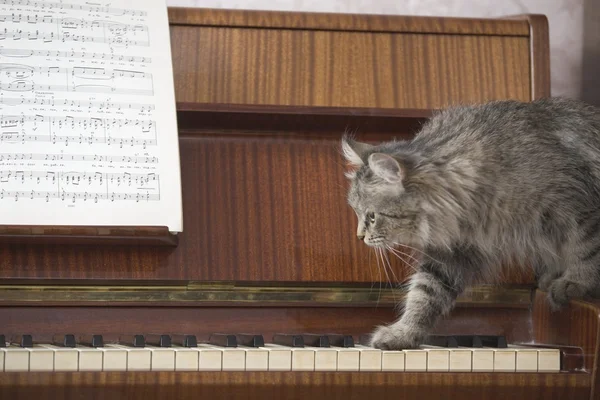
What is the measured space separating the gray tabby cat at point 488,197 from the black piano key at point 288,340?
186mm

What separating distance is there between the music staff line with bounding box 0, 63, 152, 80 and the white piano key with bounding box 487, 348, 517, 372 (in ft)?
3.31

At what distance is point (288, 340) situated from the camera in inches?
72.1

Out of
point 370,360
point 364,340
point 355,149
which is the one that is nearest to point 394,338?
point 364,340

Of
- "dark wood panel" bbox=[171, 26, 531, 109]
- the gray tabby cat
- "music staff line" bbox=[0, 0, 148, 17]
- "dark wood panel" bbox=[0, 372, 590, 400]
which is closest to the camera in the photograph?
"dark wood panel" bbox=[0, 372, 590, 400]

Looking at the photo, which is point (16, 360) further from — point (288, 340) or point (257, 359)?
point (288, 340)

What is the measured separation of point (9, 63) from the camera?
6.55 ft

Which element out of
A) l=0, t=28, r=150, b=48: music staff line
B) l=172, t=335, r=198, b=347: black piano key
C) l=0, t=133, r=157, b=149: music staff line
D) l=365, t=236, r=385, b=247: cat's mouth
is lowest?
l=172, t=335, r=198, b=347: black piano key

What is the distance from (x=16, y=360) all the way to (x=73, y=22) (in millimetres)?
876

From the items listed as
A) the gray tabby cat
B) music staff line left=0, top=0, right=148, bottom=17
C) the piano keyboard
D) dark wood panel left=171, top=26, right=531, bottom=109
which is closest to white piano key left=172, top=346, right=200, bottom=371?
the piano keyboard

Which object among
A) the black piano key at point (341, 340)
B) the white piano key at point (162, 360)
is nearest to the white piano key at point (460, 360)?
the black piano key at point (341, 340)

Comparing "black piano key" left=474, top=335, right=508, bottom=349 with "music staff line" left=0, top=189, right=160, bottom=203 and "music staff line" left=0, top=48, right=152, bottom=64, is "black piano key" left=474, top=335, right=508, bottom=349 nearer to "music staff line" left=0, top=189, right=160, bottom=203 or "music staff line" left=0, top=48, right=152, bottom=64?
"music staff line" left=0, top=189, right=160, bottom=203

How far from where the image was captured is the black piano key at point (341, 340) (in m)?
1.82

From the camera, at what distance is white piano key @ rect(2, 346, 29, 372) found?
155cm

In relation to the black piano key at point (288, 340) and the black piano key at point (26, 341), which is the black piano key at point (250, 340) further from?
the black piano key at point (26, 341)
